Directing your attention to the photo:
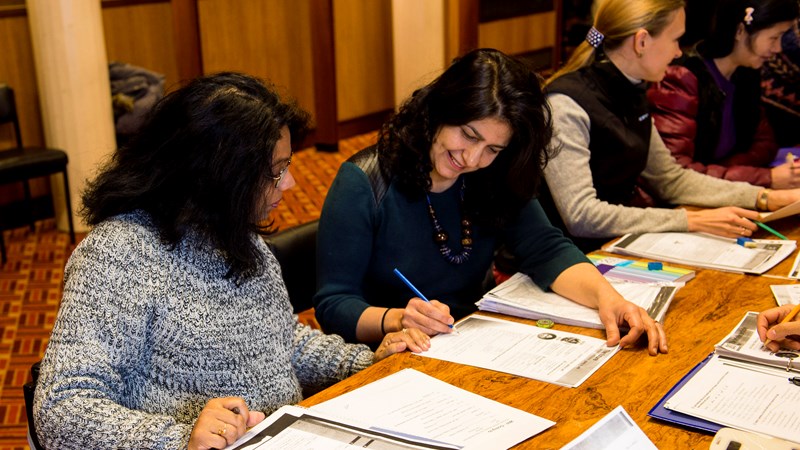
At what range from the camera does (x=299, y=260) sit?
2.29m

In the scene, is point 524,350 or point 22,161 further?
point 22,161

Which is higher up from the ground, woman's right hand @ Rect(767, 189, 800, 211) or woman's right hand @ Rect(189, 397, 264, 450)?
woman's right hand @ Rect(189, 397, 264, 450)

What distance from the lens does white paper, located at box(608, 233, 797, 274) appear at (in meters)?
2.41

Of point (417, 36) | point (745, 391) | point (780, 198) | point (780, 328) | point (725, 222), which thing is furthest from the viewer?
point (417, 36)

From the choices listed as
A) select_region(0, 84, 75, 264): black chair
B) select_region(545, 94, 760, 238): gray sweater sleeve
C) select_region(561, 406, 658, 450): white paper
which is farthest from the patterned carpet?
select_region(561, 406, 658, 450): white paper

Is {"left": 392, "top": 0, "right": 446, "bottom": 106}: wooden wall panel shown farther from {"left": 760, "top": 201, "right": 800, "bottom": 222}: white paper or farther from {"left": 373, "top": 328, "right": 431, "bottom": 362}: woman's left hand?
{"left": 373, "top": 328, "right": 431, "bottom": 362}: woman's left hand

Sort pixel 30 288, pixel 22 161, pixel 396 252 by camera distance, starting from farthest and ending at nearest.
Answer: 1. pixel 22 161
2. pixel 30 288
3. pixel 396 252

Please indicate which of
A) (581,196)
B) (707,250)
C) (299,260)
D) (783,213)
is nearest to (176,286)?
(299,260)

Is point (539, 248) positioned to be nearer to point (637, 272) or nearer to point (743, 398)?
point (637, 272)

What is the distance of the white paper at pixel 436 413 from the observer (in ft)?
4.86

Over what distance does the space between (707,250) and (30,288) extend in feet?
11.4

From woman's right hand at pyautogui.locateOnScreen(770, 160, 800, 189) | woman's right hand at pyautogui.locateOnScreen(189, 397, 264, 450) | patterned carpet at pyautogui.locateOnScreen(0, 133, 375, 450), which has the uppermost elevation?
woman's right hand at pyautogui.locateOnScreen(189, 397, 264, 450)

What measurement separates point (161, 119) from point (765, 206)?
7.02 feet

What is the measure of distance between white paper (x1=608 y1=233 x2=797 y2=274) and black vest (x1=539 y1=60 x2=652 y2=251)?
252 mm
